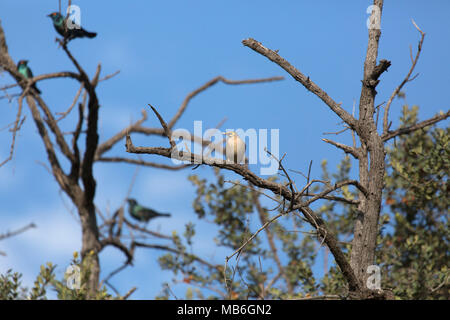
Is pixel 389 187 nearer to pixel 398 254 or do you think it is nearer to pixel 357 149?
pixel 398 254

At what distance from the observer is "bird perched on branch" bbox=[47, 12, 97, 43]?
8.40m

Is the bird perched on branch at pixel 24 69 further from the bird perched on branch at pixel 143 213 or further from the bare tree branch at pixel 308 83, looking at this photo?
the bare tree branch at pixel 308 83

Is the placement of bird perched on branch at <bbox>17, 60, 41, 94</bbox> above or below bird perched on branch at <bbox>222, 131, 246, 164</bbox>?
above

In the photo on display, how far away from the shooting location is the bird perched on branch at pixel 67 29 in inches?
331

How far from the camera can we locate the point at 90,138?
9.34 meters

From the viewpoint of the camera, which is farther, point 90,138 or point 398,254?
→ point 90,138

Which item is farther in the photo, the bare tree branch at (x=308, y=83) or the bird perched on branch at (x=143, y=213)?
the bird perched on branch at (x=143, y=213)

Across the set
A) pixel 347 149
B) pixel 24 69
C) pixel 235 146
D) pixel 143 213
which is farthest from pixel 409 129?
pixel 143 213

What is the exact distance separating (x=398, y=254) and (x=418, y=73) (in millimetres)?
2969

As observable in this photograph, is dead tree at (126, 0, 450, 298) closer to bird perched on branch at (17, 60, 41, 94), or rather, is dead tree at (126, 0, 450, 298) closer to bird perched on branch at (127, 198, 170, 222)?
bird perched on branch at (17, 60, 41, 94)

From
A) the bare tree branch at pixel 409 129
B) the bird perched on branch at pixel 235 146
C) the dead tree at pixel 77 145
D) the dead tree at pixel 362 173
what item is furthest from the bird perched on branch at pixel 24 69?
the bare tree branch at pixel 409 129

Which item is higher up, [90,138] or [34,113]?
[34,113]

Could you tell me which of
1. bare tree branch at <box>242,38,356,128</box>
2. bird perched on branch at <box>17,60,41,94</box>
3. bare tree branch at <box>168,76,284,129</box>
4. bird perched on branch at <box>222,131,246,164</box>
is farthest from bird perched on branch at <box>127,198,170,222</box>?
bare tree branch at <box>242,38,356,128</box>
